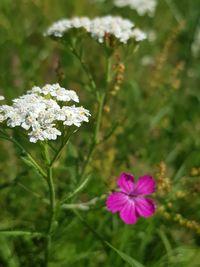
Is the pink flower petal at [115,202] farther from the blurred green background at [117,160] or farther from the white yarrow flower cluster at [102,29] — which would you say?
the white yarrow flower cluster at [102,29]

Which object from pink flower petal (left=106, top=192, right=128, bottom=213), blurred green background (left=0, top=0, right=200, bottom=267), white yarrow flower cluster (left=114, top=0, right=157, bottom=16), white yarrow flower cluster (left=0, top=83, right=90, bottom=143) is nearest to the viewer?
white yarrow flower cluster (left=0, top=83, right=90, bottom=143)

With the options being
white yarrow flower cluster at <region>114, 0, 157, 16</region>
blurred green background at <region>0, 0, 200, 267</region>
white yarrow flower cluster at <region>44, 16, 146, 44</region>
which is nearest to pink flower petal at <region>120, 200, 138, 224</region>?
blurred green background at <region>0, 0, 200, 267</region>

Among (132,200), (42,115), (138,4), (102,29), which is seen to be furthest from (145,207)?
(138,4)

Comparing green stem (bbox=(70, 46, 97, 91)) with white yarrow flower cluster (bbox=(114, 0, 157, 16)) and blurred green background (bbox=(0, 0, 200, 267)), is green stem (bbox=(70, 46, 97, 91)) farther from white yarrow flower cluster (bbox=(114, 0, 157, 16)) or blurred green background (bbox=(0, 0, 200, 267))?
white yarrow flower cluster (bbox=(114, 0, 157, 16))

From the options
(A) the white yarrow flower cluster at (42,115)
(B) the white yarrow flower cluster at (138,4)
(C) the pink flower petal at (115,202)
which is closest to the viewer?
(A) the white yarrow flower cluster at (42,115)

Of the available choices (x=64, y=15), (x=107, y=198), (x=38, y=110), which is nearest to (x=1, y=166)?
(x=107, y=198)

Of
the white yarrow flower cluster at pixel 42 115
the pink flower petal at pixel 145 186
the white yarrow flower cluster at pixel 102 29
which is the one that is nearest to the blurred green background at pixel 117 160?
the pink flower petal at pixel 145 186
